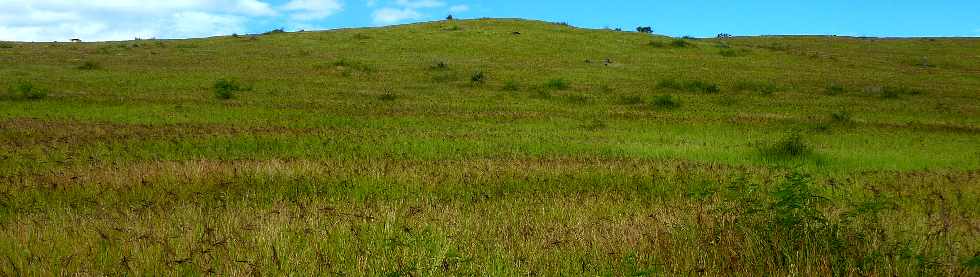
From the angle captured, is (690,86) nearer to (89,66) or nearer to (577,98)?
(577,98)

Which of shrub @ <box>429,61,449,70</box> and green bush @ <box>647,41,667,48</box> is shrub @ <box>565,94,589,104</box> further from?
green bush @ <box>647,41,667,48</box>

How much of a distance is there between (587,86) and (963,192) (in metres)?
18.2

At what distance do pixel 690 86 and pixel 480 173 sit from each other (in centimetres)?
1873

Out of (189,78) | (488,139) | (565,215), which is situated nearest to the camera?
(565,215)

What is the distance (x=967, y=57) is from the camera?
44.3m

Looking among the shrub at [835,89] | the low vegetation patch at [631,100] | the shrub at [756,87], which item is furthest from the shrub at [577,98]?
the shrub at [835,89]

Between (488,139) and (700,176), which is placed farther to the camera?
(488,139)

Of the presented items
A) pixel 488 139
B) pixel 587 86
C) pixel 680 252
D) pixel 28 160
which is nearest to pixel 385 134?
pixel 488 139

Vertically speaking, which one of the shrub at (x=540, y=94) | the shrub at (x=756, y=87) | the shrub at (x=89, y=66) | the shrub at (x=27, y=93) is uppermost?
the shrub at (x=89, y=66)

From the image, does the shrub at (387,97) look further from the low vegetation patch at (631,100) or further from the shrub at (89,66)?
the shrub at (89,66)

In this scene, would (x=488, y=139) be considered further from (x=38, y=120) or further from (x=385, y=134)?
(x=38, y=120)

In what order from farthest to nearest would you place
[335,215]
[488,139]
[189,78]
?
[189,78], [488,139], [335,215]

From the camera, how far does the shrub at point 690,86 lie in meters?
25.7

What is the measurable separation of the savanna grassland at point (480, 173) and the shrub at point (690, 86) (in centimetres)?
17
